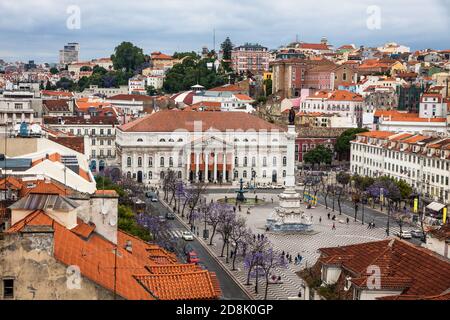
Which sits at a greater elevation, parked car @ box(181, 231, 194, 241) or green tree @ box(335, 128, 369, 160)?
green tree @ box(335, 128, 369, 160)

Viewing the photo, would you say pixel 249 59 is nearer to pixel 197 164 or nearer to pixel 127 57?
pixel 127 57

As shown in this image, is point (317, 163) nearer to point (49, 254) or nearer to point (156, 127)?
point (156, 127)

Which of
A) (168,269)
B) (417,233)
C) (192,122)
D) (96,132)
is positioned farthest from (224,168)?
(168,269)

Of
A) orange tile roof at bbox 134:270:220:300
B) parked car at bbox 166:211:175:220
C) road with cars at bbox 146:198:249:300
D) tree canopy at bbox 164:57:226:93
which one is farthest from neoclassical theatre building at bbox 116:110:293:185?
orange tile roof at bbox 134:270:220:300

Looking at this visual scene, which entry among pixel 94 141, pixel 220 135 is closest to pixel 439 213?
pixel 220 135

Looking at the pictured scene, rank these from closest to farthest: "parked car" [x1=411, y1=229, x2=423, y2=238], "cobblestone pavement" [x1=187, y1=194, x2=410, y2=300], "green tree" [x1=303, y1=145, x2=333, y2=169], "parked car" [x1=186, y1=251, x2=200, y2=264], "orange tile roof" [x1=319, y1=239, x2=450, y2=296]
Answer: "orange tile roof" [x1=319, y1=239, x2=450, y2=296]
"cobblestone pavement" [x1=187, y1=194, x2=410, y2=300]
"parked car" [x1=186, y1=251, x2=200, y2=264]
"parked car" [x1=411, y1=229, x2=423, y2=238]
"green tree" [x1=303, y1=145, x2=333, y2=169]

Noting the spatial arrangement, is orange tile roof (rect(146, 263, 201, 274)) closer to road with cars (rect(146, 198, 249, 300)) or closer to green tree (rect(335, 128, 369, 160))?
road with cars (rect(146, 198, 249, 300))
